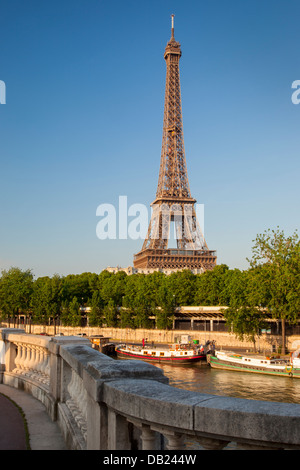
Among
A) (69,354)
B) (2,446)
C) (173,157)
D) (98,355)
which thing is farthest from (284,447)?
(173,157)

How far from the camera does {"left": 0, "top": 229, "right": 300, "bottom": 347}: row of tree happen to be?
53.2 meters

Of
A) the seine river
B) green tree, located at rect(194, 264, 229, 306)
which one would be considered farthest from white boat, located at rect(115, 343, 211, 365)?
green tree, located at rect(194, 264, 229, 306)

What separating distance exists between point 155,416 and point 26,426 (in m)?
5.41

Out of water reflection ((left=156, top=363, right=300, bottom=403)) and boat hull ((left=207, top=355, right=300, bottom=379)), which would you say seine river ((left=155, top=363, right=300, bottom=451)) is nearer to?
water reflection ((left=156, top=363, right=300, bottom=403))

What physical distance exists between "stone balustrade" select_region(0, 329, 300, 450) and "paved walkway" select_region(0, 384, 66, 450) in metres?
0.33

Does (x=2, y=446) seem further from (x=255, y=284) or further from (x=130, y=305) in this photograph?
(x=130, y=305)

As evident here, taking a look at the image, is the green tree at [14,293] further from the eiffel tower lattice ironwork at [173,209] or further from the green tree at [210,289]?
the green tree at [210,289]

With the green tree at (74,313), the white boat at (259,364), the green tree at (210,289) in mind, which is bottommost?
the white boat at (259,364)

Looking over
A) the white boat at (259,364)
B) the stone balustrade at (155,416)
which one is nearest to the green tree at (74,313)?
the white boat at (259,364)

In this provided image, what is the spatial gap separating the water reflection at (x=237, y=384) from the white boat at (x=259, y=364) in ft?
2.42

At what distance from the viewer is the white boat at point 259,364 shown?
42781mm

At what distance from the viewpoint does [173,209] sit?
119250mm

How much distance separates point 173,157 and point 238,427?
127292 mm

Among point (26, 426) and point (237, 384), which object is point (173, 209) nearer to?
point (237, 384)
